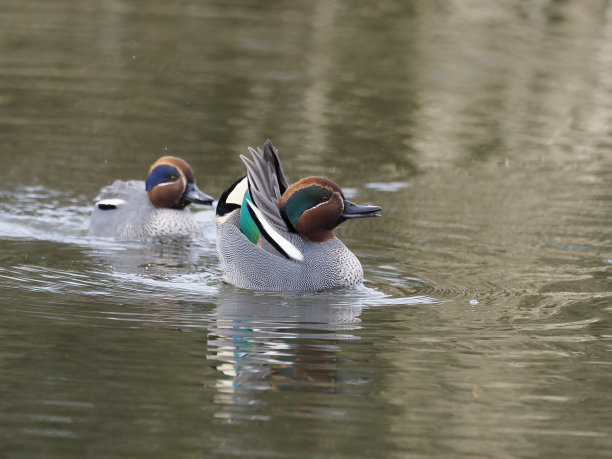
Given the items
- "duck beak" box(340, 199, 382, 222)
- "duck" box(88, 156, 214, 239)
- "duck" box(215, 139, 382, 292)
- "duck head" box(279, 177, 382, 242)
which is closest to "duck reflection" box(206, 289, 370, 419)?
"duck" box(215, 139, 382, 292)

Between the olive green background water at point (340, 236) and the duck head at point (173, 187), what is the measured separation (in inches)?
18.6

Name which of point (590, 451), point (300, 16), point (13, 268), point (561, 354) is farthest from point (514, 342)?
point (300, 16)

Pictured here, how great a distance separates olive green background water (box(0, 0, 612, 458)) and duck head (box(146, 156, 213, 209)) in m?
0.47

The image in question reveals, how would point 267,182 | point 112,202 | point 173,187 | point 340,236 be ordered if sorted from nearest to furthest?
point 267,182, point 340,236, point 112,202, point 173,187

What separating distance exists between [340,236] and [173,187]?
200cm

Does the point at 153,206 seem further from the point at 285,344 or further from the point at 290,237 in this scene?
the point at 285,344

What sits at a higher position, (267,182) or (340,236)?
(267,182)

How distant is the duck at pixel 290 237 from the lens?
10.6 metres

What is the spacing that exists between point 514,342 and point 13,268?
4599 mm

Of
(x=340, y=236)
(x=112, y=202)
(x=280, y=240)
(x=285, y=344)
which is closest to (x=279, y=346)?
(x=285, y=344)

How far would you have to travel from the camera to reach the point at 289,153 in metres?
16.6

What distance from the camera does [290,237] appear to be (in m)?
10.8

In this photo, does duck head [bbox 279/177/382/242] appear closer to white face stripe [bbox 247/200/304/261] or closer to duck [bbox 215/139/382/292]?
duck [bbox 215/139/382/292]

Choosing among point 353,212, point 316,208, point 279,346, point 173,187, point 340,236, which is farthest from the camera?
point 173,187
